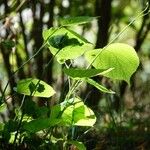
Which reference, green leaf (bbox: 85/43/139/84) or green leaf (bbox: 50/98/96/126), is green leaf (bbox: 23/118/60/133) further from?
green leaf (bbox: 85/43/139/84)

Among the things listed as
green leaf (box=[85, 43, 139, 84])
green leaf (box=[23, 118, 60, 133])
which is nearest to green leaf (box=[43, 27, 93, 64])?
green leaf (box=[85, 43, 139, 84])

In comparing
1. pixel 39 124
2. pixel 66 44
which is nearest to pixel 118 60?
pixel 66 44

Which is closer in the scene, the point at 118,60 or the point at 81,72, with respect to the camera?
the point at 81,72

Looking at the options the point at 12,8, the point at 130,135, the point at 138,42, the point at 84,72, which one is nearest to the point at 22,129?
the point at 84,72

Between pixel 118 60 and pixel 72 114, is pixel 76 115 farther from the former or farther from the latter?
pixel 118 60

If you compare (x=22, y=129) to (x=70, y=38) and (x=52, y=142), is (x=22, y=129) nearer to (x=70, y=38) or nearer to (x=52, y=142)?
(x=52, y=142)

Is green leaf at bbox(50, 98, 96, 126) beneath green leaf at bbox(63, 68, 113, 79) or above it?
beneath
